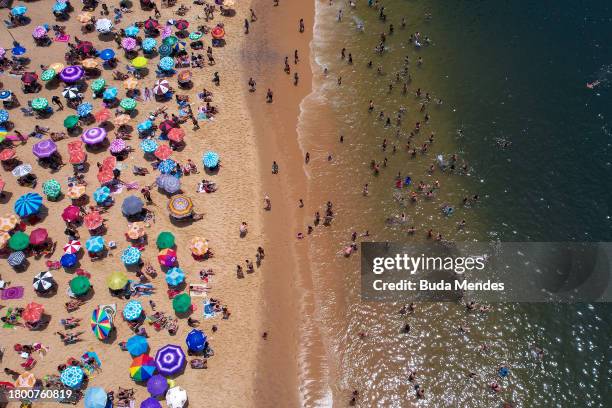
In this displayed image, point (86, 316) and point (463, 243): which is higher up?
point (463, 243)

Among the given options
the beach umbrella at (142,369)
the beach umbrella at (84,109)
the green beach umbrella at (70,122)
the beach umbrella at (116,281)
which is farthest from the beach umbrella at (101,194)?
the beach umbrella at (142,369)

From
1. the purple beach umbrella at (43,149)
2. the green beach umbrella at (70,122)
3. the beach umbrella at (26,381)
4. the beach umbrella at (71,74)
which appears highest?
the beach umbrella at (71,74)

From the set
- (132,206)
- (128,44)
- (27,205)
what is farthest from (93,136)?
(128,44)

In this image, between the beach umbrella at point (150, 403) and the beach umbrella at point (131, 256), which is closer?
the beach umbrella at point (150, 403)

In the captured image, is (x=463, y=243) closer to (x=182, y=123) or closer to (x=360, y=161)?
(x=360, y=161)

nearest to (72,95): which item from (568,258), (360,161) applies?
(360,161)

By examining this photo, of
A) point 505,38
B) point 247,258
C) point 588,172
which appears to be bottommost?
point 247,258

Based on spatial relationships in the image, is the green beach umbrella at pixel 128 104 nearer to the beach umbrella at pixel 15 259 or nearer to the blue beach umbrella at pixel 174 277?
the beach umbrella at pixel 15 259
